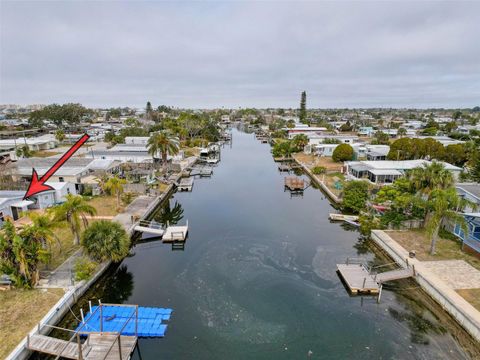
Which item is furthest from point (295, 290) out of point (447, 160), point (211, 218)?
point (447, 160)

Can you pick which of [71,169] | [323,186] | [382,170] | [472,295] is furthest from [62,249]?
[382,170]

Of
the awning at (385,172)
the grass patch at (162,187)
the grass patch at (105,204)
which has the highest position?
the awning at (385,172)

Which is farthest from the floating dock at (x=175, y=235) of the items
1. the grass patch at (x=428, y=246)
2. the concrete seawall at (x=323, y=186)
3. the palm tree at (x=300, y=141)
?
the palm tree at (x=300, y=141)

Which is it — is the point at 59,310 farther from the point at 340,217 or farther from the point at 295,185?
the point at 295,185

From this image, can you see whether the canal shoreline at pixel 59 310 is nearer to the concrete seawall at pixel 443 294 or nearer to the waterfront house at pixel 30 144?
the concrete seawall at pixel 443 294

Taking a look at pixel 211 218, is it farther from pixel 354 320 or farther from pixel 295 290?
pixel 354 320

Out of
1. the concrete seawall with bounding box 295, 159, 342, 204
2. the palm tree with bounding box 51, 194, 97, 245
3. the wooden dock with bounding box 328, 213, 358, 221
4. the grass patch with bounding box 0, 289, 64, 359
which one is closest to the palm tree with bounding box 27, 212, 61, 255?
the palm tree with bounding box 51, 194, 97, 245

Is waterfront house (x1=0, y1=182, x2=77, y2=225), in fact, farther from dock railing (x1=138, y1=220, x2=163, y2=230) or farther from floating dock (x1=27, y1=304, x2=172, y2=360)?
floating dock (x1=27, y1=304, x2=172, y2=360)
